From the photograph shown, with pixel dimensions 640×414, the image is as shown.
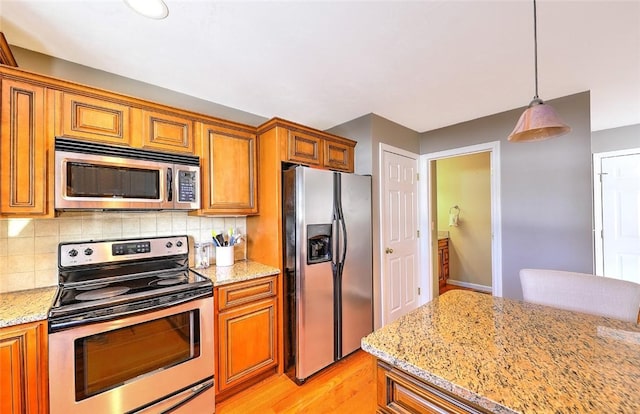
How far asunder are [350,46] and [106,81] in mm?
1754

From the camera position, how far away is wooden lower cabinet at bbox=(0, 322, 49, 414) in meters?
1.17

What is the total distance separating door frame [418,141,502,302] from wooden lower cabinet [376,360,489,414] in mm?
2390

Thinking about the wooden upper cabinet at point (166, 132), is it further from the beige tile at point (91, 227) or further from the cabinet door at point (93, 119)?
the beige tile at point (91, 227)

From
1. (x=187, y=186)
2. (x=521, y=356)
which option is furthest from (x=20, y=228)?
(x=521, y=356)

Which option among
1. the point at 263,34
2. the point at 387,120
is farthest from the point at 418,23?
the point at 387,120

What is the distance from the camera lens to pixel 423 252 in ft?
10.8

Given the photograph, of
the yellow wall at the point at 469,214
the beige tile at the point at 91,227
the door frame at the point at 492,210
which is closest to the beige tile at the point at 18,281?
the beige tile at the point at 91,227

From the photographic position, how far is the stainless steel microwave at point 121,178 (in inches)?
59.2

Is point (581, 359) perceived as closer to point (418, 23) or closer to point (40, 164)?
point (418, 23)

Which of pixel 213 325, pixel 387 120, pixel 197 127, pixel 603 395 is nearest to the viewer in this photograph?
pixel 603 395

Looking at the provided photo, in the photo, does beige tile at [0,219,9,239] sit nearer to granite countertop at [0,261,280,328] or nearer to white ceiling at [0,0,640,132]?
granite countertop at [0,261,280,328]

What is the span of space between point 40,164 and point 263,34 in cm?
145

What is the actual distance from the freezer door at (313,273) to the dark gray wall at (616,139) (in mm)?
3895

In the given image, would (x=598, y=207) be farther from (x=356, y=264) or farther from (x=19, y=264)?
(x=19, y=264)
